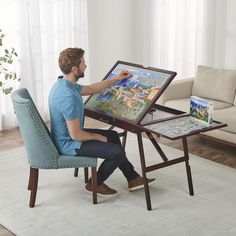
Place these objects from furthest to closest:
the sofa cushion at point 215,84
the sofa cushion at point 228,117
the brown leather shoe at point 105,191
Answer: the sofa cushion at point 215,84 → the sofa cushion at point 228,117 → the brown leather shoe at point 105,191

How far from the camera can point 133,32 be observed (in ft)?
23.4

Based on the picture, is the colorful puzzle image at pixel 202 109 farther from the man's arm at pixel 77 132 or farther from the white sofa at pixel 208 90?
the white sofa at pixel 208 90

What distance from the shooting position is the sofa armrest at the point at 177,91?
5.69m

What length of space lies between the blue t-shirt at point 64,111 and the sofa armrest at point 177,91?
6.11 ft

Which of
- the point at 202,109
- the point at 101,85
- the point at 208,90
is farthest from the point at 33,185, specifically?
the point at 208,90

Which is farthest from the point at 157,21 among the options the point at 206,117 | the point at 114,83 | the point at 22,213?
the point at 22,213

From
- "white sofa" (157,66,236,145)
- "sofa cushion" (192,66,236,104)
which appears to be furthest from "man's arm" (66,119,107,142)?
"sofa cushion" (192,66,236,104)

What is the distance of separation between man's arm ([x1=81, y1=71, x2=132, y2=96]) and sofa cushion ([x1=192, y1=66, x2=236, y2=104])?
1625 mm

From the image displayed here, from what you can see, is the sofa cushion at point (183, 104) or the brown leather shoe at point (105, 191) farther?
the sofa cushion at point (183, 104)

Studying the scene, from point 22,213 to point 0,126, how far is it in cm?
224

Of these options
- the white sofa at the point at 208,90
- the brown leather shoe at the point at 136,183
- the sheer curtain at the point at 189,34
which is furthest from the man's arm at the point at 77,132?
the sheer curtain at the point at 189,34

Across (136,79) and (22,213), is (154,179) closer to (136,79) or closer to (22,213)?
(136,79)

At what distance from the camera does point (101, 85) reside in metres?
4.22

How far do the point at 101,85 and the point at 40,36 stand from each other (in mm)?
2074
